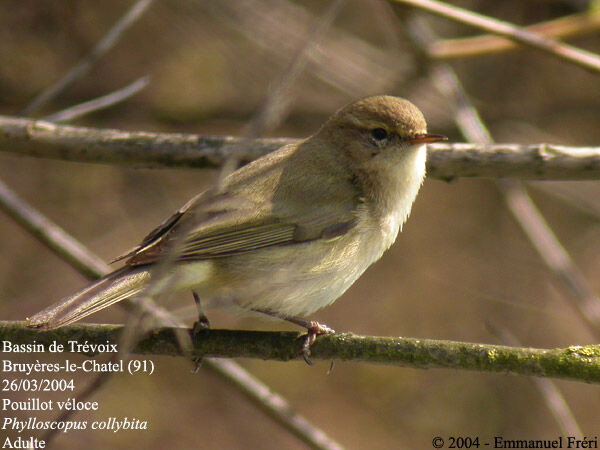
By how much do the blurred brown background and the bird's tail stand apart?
294cm

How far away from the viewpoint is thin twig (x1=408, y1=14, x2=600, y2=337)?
3846 millimetres

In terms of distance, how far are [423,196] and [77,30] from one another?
4.08 m

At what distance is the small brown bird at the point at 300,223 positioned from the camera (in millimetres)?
3162

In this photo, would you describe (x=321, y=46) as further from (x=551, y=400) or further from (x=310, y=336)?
(x=551, y=400)

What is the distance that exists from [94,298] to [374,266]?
4892mm

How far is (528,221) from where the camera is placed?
417 centimetres

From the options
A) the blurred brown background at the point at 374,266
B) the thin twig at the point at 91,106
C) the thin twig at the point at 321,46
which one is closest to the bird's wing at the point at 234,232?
the thin twig at the point at 91,106

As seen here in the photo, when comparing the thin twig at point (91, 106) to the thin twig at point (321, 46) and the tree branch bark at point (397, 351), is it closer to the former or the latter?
the tree branch bark at point (397, 351)

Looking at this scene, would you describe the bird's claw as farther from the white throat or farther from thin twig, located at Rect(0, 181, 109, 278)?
thin twig, located at Rect(0, 181, 109, 278)

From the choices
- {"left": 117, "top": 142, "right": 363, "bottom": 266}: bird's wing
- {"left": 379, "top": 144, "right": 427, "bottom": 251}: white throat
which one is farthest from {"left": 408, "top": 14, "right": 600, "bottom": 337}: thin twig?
{"left": 117, "top": 142, "right": 363, "bottom": 266}: bird's wing

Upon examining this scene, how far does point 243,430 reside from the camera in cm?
621

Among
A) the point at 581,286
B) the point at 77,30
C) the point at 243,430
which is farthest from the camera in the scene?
the point at 77,30

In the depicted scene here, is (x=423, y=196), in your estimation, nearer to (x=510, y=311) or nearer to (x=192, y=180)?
(x=510, y=311)

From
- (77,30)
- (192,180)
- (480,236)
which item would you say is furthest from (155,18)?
(480,236)
